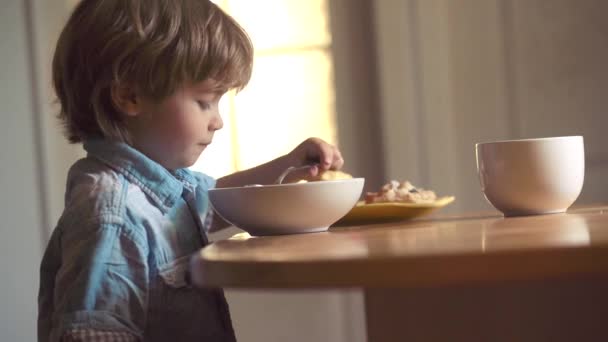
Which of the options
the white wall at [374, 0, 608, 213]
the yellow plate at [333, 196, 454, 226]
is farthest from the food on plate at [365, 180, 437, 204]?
the white wall at [374, 0, 608, 213]

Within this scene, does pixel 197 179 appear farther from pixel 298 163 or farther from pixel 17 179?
Result: pixel 17 179

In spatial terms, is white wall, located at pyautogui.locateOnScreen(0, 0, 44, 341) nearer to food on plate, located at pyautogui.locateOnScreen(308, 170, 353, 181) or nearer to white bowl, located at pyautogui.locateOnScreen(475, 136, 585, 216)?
food on plate, located at pyautogui.locateOnScreen(308, 170, 353, 181)

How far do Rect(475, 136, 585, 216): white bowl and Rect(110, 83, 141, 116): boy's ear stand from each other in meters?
0.52

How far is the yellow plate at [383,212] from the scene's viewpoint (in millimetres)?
970

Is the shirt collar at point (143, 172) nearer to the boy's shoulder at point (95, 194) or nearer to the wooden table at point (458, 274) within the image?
the boy's shoulder at point (95, 194)

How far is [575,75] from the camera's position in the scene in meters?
1.86

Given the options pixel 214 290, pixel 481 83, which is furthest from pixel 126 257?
pixel 481 83

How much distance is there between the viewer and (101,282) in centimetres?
88

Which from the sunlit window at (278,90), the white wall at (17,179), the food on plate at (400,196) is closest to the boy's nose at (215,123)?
the food on plate at (400,196)

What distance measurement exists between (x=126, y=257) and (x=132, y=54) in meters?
0.33

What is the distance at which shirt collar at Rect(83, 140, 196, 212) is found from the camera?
3.34 ft

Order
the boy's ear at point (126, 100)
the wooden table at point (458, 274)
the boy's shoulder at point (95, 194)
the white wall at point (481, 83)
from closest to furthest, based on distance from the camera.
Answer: the wooden table at point (458, 274) < the boy's shoulder at point (95, 194) < the boy's ear at point (126, 100) < the white wall at point (481, 83)

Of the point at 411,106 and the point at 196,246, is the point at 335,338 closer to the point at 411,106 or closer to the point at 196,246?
the point at 411,106

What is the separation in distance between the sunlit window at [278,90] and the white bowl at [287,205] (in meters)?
1.07
